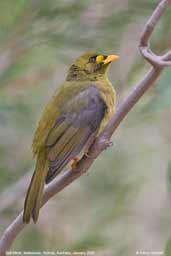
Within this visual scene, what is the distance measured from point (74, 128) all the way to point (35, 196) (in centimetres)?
73

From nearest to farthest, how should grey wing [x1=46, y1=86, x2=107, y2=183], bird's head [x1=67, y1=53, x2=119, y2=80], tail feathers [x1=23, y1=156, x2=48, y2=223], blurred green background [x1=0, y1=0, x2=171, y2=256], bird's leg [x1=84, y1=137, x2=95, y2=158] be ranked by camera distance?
tail feathers [x1=23, y1=156, x2=48, y2=223] < bird's leg [x1=84, y1=137, x2=95, y2=158] < grey wing [x1=46, y1=86, x2=107, y2=183] < bird's head [x1=67, y1=53, x2=119, y2=80] < blurred green background [x1=0, y1=0, x2=171, y2=256]

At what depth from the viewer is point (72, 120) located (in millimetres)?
3932

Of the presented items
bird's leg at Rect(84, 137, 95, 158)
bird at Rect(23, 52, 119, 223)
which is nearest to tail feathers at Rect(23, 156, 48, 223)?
bird at Rect(23, 52, 119, 223)

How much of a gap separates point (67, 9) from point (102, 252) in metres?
1.77

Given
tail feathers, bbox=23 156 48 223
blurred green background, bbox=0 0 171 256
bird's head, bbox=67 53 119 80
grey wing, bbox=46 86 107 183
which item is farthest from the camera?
blurred green background, bbox=0 0 171 256

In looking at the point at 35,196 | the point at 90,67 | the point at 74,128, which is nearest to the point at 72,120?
the point at 74,128

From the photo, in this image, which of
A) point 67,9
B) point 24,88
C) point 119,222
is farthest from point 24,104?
point 119,222

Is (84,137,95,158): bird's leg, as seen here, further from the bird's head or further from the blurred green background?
the blurred green background

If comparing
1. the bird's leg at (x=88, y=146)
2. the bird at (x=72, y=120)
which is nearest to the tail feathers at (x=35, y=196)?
the bird at (x=72, y=120)

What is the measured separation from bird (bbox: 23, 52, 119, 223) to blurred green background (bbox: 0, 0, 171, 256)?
1.49ft

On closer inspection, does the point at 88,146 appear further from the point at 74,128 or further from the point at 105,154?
the point at 105,154

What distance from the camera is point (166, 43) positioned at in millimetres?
4863

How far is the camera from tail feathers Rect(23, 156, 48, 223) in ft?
10.3

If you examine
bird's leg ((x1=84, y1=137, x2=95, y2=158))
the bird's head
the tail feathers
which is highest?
the bird's head
